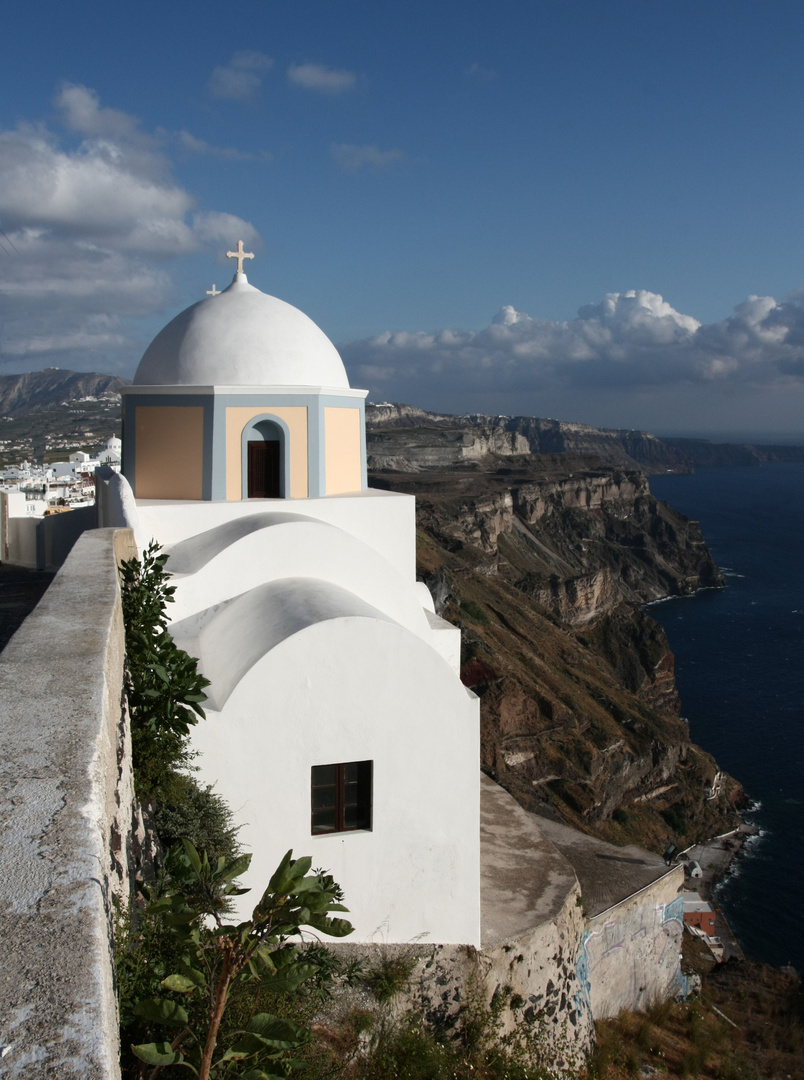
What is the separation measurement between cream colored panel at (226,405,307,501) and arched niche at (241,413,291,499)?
46 mm

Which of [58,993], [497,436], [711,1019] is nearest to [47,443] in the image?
[497,436]

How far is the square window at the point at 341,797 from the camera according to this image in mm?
7027

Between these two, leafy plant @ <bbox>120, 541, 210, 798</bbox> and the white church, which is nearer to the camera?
leafy plant @ <bbox>120, 541, 210, 798</bbox>

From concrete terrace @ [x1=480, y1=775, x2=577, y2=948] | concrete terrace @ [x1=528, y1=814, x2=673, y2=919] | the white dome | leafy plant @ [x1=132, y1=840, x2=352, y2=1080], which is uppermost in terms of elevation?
the white dome

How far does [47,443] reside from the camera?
95.4 m

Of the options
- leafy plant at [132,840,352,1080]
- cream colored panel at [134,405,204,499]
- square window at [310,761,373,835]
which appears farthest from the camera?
cream colored panel at [134,405,204,499]

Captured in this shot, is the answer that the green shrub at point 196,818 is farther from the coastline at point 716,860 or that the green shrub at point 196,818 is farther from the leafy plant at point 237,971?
the coastline at point 716,860

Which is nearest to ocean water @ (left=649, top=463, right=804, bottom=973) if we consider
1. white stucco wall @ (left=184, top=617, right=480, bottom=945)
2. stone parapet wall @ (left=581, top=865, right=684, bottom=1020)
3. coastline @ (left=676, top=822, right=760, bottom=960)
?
coastline @ (left=676, top=822, right=760, bottom=960)

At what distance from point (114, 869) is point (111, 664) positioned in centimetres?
102

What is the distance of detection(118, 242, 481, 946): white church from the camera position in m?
6.82

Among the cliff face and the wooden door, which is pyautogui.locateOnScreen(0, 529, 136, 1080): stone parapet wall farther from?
the cliff face

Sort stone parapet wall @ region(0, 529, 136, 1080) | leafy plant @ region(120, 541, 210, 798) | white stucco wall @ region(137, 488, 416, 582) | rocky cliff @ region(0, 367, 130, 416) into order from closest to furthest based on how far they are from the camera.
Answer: stone parapet wall @ region(0, 529, 136, 1080) → leafy plant @ region(120, 541, 210, 798) → white stucco wall @ region(137, 488, 416, 582) → rocky cliff @ region(0, 367, 130, 416)

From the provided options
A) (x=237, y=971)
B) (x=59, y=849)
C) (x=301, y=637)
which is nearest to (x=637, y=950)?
(x=301, y=637)

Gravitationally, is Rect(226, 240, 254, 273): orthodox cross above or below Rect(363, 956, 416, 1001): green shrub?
above
